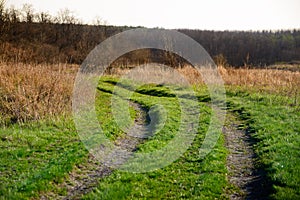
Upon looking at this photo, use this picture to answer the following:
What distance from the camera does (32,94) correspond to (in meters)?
12.1

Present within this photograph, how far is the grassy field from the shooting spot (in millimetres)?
6406

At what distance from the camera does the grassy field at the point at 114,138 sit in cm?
641

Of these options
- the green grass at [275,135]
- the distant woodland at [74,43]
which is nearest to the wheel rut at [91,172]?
the green grass at [275,135]

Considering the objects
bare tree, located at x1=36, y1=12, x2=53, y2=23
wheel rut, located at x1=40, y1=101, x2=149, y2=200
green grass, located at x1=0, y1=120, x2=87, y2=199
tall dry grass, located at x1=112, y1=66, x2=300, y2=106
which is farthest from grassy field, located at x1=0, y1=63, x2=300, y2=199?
bare tree, located at x1=36, y1=12, x2=53, y2=23

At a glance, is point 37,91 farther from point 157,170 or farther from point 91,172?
point 157,170

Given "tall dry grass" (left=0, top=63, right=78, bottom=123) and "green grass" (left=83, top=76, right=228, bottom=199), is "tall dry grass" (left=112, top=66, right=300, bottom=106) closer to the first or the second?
"green grass" (left=83, top=76, right=228, bottom=199)

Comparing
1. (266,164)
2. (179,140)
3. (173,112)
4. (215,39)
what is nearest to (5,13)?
(173,112)

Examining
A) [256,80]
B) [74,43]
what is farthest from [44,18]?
[256,80]

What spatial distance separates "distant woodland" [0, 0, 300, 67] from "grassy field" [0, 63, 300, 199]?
462 cm

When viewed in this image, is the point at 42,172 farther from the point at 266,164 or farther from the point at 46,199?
the point at 266,164

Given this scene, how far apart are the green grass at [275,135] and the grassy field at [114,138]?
0.02 metres

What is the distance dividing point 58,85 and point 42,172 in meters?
7.29

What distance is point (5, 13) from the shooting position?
37406 mm

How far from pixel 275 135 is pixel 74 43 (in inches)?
1772
